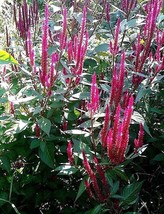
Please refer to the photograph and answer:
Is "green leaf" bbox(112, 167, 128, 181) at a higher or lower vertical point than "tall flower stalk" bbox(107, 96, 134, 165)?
lower

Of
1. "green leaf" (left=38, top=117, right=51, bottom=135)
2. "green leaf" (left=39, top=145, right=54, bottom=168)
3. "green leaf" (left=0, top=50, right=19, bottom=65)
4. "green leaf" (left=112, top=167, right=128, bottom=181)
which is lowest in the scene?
"green leaf" (left=39, top=145, right=54, bottom=168)

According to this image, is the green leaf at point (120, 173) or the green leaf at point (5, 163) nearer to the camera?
the green leaf at point (120, 173)

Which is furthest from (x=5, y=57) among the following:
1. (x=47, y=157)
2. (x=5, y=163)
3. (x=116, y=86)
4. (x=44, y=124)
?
(x=5, y=163)

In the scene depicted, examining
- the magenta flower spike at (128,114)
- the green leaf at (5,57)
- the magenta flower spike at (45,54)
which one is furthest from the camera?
the magenta flower spike at (45,54)

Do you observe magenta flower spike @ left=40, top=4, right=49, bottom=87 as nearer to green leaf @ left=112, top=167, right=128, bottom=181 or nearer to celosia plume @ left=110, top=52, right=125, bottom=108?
celosia plume @ left=110, top=52, right=125, bottom=108

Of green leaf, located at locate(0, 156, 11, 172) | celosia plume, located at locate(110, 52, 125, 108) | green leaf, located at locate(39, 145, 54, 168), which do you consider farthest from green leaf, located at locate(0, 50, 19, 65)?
green leaf, located at locate(0, 156, 11, 172)

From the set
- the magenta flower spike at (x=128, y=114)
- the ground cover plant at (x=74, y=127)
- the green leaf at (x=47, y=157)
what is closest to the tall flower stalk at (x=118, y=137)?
the magenta flower spike at (x=128, y=114)

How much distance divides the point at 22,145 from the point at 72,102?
39 cm

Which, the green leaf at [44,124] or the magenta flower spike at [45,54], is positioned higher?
the magenta flower spike at [45,54]

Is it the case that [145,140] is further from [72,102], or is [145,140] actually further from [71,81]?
[71,81]

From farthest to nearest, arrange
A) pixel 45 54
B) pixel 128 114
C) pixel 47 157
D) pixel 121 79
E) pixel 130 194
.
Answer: pixel 47 157
pixel 130 194
pixel 45 54
pixel 121 79
pixel 128 114

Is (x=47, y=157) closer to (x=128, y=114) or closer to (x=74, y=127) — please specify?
(x=74, y=127)

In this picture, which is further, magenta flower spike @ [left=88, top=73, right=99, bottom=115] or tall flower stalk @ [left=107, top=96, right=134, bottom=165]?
magenta flower spike @ [left=88, top=73, right=99, bottom=115]

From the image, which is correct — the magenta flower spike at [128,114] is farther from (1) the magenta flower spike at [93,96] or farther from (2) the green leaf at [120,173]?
(2) the green leaf at [120,173]
